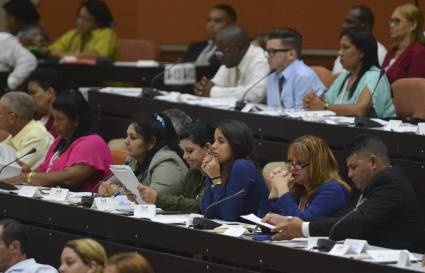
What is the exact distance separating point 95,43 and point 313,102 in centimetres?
381

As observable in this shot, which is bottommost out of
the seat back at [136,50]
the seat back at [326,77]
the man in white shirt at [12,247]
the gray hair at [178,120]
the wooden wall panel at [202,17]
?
the man in white shirt at [12,247]

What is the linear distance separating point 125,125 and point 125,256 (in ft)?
14.4

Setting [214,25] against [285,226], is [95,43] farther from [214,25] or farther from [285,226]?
[285,226]

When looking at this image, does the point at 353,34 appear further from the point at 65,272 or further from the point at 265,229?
the point at 65,272

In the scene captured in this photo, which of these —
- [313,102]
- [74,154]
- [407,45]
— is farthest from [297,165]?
[407,45]

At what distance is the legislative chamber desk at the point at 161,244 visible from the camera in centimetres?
549

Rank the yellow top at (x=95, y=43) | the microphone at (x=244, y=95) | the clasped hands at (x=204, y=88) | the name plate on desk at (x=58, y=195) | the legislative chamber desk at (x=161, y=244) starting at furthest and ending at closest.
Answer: the yellow top at (x=95, y=43) < the clasped hands at (x=204, y=88) < the microphone at (x=244, y=95) < the name plate on desk at (x=58, y=195) < the legislative chamber desk at (x=161, y=244)

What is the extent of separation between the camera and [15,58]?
1068 cm

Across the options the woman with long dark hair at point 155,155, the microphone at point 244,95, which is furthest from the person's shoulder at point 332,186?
the microphone at point 244,95

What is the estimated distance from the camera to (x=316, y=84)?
8.84m

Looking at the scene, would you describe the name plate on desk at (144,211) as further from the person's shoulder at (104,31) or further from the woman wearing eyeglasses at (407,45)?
the person's shoulder at (104,31)

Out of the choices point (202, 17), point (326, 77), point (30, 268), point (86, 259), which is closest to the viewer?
point (86, 259)

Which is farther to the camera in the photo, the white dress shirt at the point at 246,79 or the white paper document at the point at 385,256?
the white dress shirt at the point at 246,79

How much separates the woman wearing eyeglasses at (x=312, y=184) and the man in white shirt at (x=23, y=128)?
236 cm
